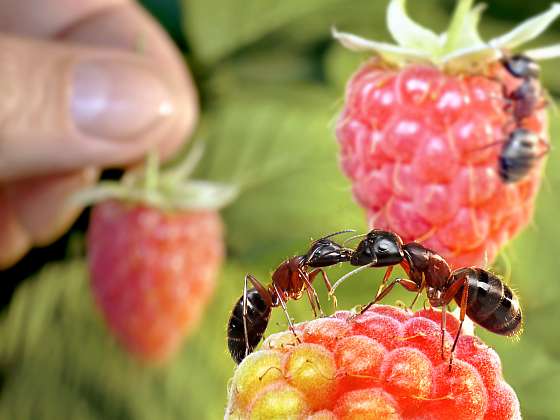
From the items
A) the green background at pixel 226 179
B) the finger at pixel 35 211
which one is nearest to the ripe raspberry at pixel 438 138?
the green background at pixel 226 179

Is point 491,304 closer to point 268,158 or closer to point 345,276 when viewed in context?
point 345,276

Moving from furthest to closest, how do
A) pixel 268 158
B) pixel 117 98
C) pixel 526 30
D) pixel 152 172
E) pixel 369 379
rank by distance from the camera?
pixel 268 158, pixel 152 172, pixel 117 98, pixel 526 30, pixel 369 379

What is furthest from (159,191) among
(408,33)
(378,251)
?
(378,251)

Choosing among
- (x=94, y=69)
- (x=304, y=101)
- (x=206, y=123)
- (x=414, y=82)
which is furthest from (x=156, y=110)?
(x=414, y=82)

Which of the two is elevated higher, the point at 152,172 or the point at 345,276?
the point at 345,276

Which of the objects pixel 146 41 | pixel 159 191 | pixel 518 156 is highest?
pixel 518 156

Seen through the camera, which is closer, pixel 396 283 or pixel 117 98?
pixel 396 283

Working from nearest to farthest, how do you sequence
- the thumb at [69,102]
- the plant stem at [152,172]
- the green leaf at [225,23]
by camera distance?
the thumb at [69,102] → the plant stem at [152,172] → the green leaf at [225,23]

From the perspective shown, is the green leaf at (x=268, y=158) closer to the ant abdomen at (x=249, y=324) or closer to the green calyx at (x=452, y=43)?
the green calyx at (x=452, y=43)
